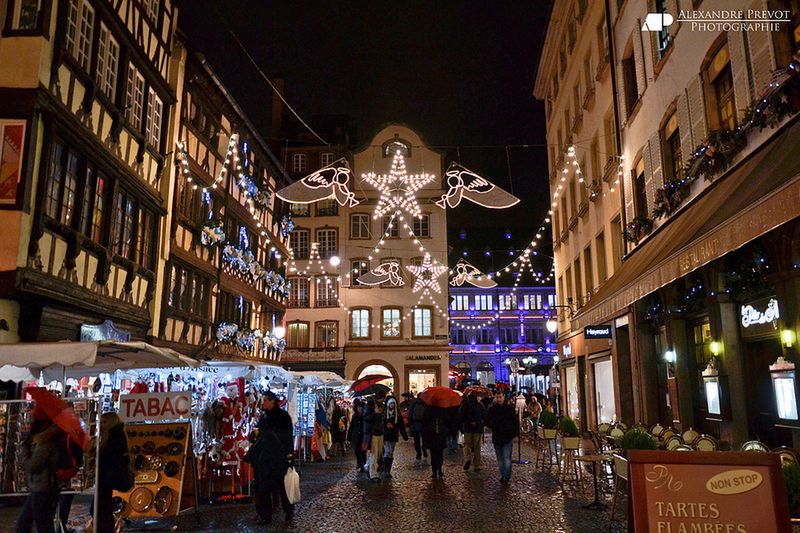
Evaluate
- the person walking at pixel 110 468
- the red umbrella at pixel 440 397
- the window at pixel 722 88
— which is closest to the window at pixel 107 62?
the person walking at pixel 110 468

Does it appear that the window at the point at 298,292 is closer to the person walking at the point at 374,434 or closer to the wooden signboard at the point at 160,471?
the person walking at the point at 374,434

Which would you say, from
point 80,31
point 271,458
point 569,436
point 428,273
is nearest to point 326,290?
point 428,273

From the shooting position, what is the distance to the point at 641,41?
48.5 feet

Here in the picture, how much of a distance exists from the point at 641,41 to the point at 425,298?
24.5 metres

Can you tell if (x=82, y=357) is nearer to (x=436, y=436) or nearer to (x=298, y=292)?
(x=436, y=436)

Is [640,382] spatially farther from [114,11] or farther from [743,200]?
[114,11]

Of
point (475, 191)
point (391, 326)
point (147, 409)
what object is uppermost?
point (475, 191)

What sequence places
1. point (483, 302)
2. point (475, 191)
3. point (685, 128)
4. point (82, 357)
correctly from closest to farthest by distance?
point (82, 357)
point (685, 128)
point (475, 191)
point (483, 302)

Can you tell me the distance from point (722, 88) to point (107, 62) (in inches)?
484

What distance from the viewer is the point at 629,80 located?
16.4 metres

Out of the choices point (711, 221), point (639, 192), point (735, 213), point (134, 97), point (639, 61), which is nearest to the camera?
point (735, 213)

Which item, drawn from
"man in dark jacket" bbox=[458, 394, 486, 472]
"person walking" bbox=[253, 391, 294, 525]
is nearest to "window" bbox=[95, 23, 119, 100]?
"person walking" bbox=[253, 391, 294, 525]

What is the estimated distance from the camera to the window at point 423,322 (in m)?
38.0

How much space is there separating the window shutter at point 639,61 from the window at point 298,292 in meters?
26.4
